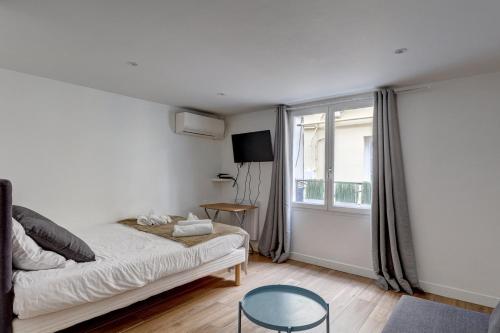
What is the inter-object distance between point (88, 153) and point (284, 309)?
287 centimetres

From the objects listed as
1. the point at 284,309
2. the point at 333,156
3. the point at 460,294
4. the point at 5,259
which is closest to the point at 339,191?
the point at 333,156

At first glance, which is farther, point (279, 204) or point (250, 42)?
point (279, 204)

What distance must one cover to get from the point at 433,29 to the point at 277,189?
8.59ft

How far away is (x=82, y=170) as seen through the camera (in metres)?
3.22

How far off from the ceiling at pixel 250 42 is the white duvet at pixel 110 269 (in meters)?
1.69

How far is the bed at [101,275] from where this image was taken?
1596 mm

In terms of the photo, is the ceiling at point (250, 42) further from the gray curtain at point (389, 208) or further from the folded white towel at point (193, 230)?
the folded white towel at point (193, 230)

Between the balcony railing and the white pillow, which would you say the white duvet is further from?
the balcony railing

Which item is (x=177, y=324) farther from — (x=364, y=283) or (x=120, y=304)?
(x=364, y=283)

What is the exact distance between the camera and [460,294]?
275cm

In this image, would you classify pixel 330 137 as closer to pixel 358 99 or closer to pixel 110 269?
pixel 358 99

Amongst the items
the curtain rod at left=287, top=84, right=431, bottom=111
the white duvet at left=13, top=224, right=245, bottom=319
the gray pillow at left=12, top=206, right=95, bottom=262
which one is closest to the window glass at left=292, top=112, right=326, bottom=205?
the curtain rod at left=287, top=84, right=431, bottom=111

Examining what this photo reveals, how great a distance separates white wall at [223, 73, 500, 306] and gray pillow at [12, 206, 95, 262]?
3028 mm

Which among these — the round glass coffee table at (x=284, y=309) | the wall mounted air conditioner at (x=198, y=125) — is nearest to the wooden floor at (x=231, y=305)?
the round glass coffee table at (x=284, y=309)
